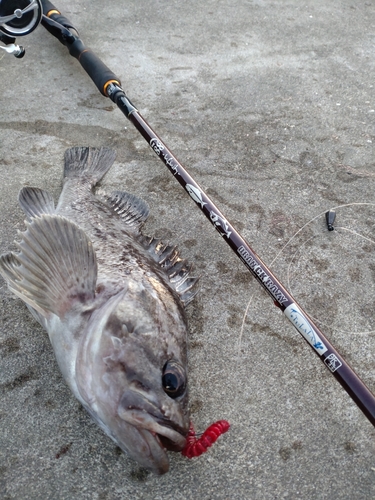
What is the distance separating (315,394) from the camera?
2279 mm

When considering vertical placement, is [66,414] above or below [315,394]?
above

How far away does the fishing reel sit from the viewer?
2979 mm

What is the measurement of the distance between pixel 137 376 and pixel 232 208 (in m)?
1.75

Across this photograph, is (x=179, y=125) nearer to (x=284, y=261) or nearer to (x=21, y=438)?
(x=284, y=261)

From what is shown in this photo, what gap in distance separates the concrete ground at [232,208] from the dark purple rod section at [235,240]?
0.41m

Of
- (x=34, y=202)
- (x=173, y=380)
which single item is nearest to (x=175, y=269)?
(x=173, y=380)

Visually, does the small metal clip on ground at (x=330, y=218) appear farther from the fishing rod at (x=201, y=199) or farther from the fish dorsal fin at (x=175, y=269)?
the fish dorsal fin at (x=175, y=269)

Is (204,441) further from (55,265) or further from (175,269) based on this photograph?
(55,265)

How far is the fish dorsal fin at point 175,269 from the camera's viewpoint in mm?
2330

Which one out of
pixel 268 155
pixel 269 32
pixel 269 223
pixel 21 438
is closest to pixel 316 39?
pixel 269 32

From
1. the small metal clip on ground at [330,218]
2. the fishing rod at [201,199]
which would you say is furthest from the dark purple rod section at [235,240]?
the small metal clip on ground at [330,218]

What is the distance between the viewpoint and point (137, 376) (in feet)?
5.75

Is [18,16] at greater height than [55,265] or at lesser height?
greater

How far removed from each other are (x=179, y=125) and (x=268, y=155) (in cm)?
82
